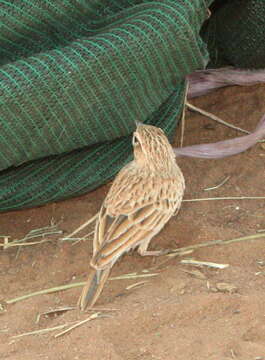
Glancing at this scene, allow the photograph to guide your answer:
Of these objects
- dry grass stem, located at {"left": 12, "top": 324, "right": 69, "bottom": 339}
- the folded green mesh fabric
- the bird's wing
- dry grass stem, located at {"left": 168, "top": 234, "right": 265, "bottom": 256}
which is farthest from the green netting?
dry grass stem, located at {"left": 12, "top": 324, "right": 69, "bottom": 339}

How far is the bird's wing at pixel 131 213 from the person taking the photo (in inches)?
166

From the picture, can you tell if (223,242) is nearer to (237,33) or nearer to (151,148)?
(151,148)

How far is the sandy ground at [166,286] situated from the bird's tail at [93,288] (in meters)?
0.08

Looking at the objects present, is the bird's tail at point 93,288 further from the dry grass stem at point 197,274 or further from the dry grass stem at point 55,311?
the dry grass stem at point 197,274

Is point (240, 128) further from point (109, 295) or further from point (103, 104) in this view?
point (109, 295)

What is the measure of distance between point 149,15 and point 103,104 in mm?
661

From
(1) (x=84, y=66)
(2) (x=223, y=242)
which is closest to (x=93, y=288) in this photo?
(2) (x=223, y=242)

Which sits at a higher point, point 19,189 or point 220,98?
point 19,189

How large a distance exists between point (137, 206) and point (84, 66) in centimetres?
96

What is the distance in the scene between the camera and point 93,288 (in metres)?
4.17

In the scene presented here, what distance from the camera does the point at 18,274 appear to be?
16.0 feet

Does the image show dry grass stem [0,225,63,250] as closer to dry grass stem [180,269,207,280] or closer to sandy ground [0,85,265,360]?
sandy ground [0,85,265,360]

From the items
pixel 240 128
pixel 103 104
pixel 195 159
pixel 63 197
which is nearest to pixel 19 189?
pixel 63 197

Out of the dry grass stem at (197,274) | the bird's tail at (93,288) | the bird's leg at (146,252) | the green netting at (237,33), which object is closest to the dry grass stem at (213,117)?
the green netting at (237,33)
